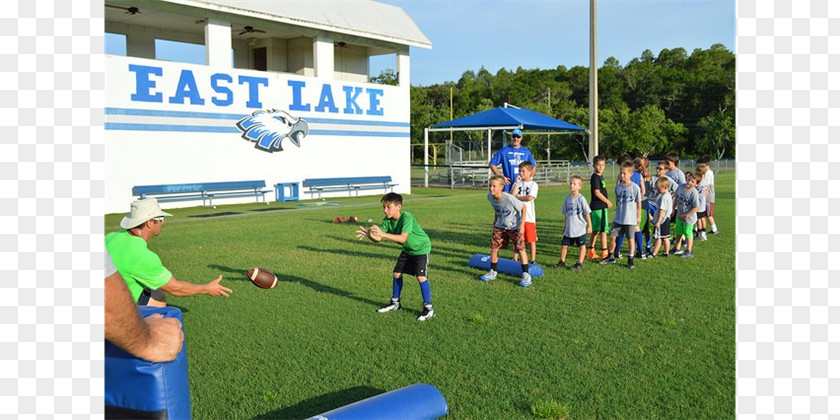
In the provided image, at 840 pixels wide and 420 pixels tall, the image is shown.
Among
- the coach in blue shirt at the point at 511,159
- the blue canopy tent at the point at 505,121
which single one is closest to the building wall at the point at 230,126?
the blue canopy tent at the point at 505,121

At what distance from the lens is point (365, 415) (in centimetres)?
387

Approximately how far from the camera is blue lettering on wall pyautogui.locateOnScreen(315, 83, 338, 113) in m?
23.6

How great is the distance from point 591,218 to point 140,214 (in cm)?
811

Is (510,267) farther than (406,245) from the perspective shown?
Yes

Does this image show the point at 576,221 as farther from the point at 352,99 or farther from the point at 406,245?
the point at 352,99

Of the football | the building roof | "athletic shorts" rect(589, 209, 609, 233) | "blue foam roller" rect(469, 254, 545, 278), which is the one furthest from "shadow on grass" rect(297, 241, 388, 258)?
the building roof

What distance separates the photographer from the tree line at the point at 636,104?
47.3 metres

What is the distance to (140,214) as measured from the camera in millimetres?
4793

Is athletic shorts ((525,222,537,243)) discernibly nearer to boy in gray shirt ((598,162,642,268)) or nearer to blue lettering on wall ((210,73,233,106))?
boy in gray shirt ((598,162,642,268))

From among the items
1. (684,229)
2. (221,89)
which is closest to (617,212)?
(684,229)

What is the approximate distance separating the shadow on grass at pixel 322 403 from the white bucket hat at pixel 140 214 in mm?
1690

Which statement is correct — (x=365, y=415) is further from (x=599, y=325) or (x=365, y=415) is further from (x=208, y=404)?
(x=599, y=325)

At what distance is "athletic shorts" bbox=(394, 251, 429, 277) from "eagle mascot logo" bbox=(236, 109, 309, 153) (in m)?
15.3

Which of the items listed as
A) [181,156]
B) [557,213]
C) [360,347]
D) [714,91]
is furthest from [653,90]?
[360,347]
